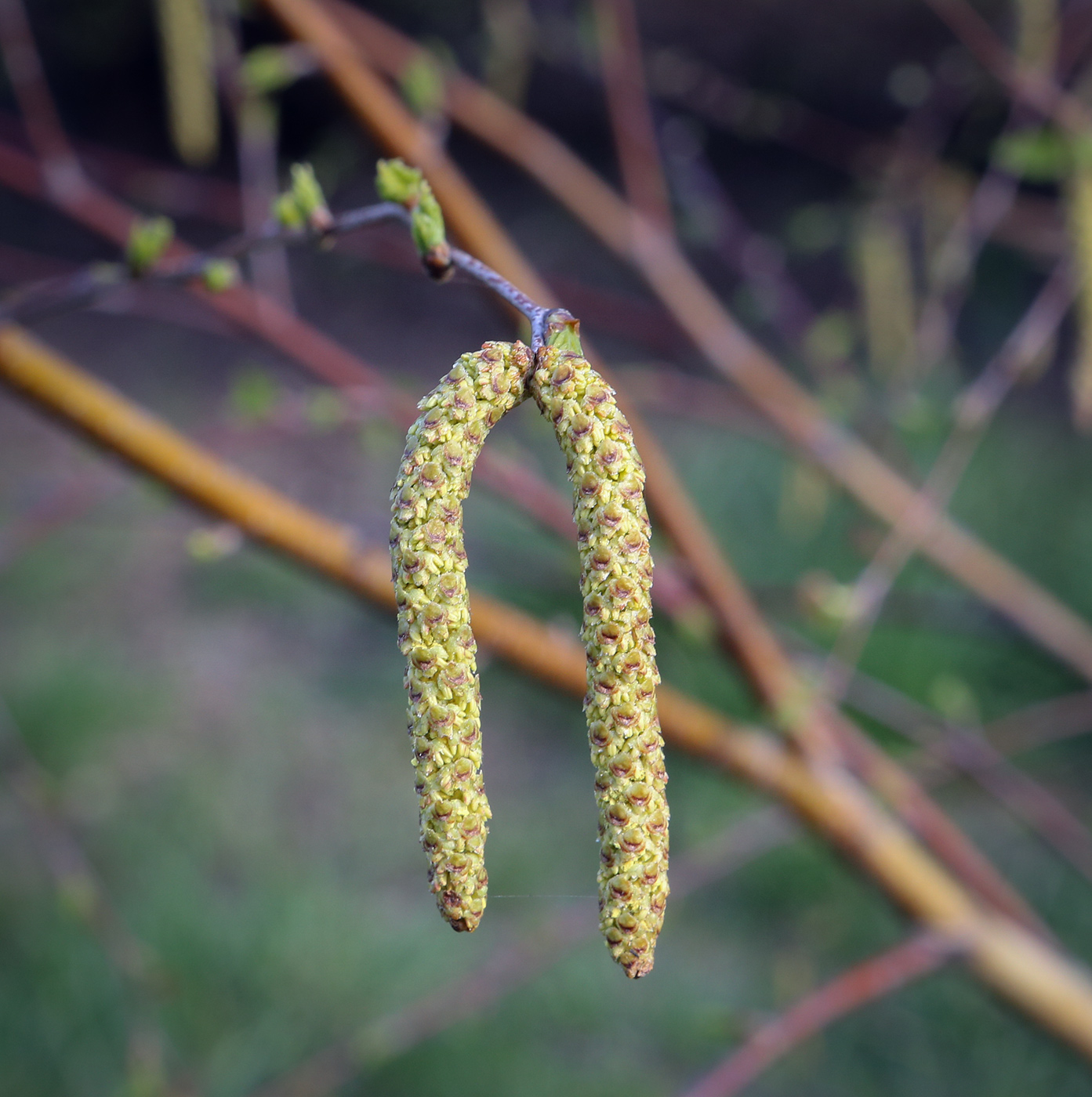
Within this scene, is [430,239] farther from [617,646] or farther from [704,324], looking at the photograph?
[704,324]

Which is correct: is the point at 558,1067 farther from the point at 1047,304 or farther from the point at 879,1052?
the point at 1047,304

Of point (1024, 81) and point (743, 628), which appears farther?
point (1024, 81)

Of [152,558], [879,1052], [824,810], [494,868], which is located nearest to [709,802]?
[494,868]

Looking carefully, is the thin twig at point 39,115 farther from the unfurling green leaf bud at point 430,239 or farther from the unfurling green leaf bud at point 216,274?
the unfurling green leaf bud at point 430,239

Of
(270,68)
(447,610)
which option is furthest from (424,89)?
(447,610)

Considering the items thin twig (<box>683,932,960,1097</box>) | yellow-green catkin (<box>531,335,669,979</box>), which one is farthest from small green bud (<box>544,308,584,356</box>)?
thin twig (<box>683,932,960,1097</box>)

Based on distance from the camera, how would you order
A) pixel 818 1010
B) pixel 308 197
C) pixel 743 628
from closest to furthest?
pixel 308 197 < pixel 818 1010 < pixel 743 628
